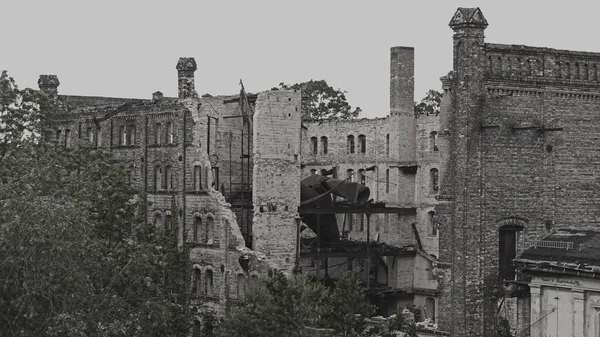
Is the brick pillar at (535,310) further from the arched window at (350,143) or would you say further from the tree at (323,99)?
the tree at (323,99)

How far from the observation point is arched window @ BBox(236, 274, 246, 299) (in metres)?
52.8

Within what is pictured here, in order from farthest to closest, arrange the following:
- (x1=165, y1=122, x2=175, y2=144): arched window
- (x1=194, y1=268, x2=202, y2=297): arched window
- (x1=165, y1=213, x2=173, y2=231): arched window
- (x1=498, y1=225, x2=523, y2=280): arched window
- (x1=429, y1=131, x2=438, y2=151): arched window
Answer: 1. (x1=429, y1=131, x2=438, y2=151): arched window
2. (x1=165, y1=213, x2=173, y2=231): arched window
3. (x1=165, y1=122, x2=175, y2=144): arched window
4. (x1=194, y1=268, x2=202, y2=297): arched window
5. (x1=498, y1=225, x2=523, y2=280): arched window

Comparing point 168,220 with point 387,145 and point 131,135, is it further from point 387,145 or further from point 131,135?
point 387,145

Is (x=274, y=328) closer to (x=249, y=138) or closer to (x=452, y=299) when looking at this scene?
(x=452, y=299)

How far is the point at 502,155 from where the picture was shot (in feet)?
146

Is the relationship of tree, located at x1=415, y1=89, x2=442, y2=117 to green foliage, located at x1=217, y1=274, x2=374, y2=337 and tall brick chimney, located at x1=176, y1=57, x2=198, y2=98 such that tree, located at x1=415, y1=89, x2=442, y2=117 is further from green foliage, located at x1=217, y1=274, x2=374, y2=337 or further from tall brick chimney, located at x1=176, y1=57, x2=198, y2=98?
green foliage, located at x1=217, y1=274, x2=374, y2=337

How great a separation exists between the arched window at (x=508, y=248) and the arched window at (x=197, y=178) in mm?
16910

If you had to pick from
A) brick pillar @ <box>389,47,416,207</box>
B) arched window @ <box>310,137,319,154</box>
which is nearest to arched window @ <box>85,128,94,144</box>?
arched window @ <box>310,137,319,154</box>

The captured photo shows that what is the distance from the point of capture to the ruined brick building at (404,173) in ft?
144

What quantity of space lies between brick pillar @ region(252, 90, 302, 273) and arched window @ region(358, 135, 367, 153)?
11.2 metres

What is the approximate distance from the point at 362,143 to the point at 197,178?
10.5 metres

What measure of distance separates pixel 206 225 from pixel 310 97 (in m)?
34.0

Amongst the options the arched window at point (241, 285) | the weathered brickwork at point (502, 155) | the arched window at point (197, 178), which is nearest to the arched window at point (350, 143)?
the arched window at point (197, 178)

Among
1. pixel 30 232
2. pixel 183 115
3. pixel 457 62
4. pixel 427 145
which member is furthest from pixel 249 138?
pixel 30 232
